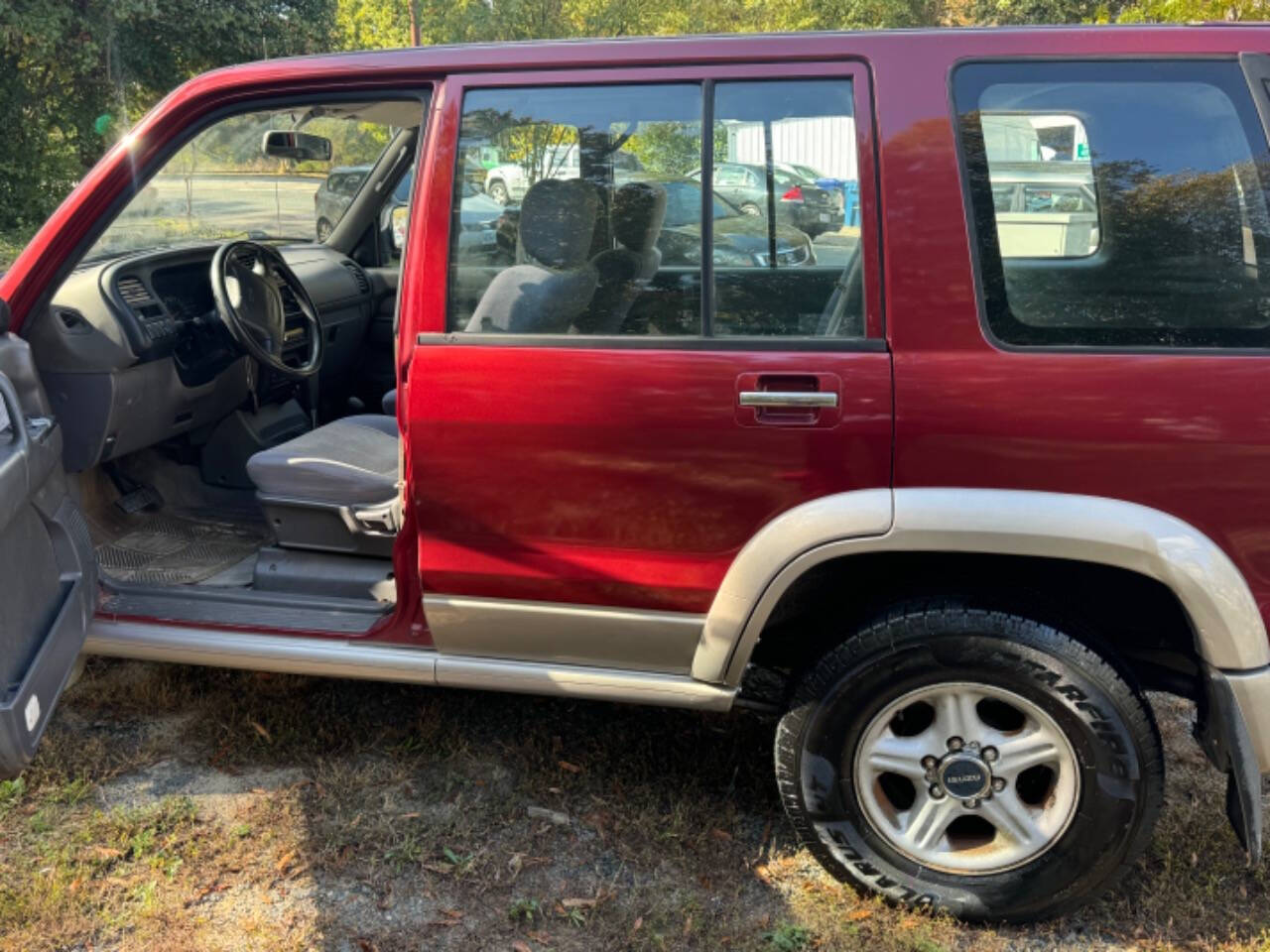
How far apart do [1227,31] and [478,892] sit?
98.4 inches

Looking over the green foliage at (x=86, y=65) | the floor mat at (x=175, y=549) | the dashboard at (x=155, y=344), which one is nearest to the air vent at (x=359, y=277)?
the dashboard at (x=155, y=344)

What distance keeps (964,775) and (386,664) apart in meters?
1.39

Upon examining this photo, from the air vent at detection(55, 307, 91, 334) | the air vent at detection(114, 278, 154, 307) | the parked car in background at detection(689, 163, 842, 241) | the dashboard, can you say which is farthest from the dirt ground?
the parked car in background at detection(689, 163, 842, 241)

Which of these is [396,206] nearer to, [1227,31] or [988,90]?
[988,90]

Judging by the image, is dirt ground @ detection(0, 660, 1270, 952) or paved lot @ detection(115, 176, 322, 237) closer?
dirt ground @ detection(0, 660, 1270, 952)

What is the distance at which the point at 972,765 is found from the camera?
2.43 meters

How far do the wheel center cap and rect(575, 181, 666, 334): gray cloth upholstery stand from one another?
122 centimetres

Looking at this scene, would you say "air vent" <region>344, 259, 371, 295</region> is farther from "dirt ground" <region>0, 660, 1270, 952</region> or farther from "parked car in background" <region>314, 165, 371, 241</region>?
"dirt ground" <region>0, 660, 1270, 952</region>

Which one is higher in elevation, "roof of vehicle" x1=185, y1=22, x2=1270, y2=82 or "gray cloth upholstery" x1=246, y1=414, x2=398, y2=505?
"roof of vehicle" x1=185, y1=22, x2=1270, y2=82

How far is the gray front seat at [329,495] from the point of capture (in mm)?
3076

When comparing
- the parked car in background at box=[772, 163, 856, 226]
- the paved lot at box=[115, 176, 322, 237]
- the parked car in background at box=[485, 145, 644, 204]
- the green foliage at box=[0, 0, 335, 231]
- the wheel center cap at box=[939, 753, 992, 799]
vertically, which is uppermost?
the green foliage at box=[0, 0, 335, 231]

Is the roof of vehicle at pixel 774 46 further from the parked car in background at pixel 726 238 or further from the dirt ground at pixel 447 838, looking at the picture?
the dirt ground at pixel 447 838

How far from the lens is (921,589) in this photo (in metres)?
2.45

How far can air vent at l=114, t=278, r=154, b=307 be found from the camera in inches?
138
